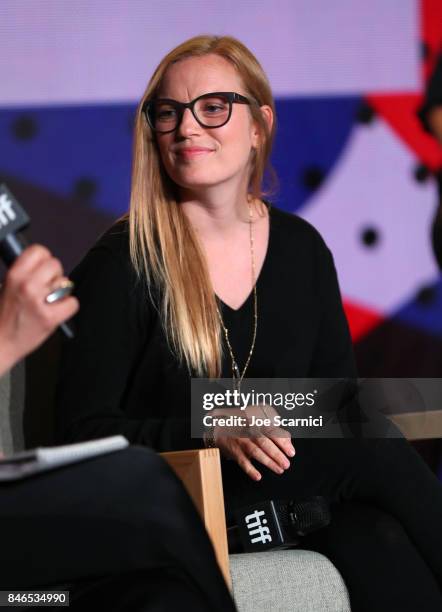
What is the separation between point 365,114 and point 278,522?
1695 millimetres

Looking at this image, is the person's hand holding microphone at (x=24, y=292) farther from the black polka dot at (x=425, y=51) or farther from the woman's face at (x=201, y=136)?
the black polka dot at (x=425, y=51)

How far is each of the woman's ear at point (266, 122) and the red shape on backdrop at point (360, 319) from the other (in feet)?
3.48

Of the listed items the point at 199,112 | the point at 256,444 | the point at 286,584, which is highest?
the point at 199,112

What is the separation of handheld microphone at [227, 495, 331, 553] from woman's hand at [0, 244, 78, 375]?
0.70 meters

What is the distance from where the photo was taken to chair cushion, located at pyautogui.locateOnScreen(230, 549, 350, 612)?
4.95ft

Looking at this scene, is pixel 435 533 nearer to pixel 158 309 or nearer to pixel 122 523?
pixel 158 309

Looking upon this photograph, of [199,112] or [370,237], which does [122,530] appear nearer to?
[199,112]

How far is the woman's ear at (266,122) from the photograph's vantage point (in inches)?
78.7

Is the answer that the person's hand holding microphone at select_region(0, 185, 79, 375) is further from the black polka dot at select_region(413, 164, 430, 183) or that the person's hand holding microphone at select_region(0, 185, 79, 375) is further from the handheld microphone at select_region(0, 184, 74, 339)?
the black polka dot at select_region(413, 164, 430, 183)

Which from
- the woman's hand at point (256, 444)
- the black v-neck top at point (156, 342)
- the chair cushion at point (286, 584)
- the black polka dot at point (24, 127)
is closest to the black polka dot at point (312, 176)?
the black polka dot at point (24, 127)

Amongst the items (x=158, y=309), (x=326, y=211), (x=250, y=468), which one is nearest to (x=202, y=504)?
(x=250, y=468)

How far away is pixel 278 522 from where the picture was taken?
1.63 m

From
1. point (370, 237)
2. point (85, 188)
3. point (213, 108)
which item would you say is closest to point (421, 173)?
point (370, 237)

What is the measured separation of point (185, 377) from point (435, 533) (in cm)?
51
